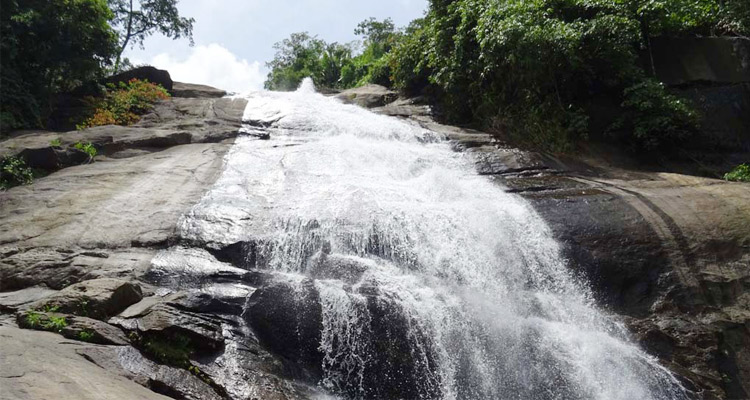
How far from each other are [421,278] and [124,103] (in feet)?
38.6

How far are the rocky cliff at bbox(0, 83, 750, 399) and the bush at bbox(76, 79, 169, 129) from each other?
2.88 m

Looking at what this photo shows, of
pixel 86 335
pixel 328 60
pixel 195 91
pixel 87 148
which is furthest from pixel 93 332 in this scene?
pixel 328 60

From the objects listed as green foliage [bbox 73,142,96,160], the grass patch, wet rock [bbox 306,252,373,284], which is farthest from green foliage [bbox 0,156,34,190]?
wet rock [bbox 306,252,373,284]

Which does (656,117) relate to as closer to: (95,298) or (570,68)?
(570,68)

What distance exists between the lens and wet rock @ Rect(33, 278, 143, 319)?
5941 millimetres

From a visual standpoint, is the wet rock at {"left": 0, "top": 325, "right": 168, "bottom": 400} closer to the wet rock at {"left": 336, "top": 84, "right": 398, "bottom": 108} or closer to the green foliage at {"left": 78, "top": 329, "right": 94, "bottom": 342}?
the green foliage at {"left": 78, "top": 329, "right": 94, "bottom": 342}

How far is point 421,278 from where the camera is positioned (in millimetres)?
7863

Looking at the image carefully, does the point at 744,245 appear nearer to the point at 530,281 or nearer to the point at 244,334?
the point at 530,281

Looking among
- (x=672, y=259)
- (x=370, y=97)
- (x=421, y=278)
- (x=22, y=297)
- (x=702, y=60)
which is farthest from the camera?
(x=370, y=97)

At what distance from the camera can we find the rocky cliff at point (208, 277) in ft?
18.2

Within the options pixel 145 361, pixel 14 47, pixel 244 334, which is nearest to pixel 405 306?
pixel 244 334

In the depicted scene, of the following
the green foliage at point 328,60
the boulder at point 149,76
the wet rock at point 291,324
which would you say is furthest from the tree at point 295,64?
the wet rock at point 291,324

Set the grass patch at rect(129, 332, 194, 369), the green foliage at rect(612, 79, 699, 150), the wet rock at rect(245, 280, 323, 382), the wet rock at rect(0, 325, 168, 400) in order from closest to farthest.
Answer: the wet rock at rect(0, 325, 168, 400) → the grass patch at rect(129, 332, 194, 369) → the wet rock at rect(245, 280, 323, 382) → the green foliage at rect(612, 79, 699, 150)

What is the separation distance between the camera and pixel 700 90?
13.7 metres
